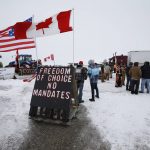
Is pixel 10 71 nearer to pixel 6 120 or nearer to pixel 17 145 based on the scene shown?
pixel 6 120

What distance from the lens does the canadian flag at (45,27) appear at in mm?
8086

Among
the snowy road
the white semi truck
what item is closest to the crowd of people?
the snowy road

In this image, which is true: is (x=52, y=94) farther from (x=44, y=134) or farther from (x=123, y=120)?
(x=123, y=120)

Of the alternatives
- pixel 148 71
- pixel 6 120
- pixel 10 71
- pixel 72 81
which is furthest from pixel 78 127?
pixel 10 71

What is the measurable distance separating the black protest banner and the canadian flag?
7.00 ft

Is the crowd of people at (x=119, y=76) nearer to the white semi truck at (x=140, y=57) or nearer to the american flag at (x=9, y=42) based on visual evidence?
the american flag at (x=9, y=42)

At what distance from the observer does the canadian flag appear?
8086mm

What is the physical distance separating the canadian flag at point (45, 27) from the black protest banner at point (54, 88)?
213cm

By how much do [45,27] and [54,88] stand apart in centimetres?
311

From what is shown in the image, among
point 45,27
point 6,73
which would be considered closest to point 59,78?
point 45,27

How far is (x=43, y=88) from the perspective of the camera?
685 cm

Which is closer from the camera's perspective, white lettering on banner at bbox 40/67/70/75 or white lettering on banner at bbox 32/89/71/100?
white lettering on banner at bbox 32/89/71/100

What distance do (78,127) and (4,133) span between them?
2219mm

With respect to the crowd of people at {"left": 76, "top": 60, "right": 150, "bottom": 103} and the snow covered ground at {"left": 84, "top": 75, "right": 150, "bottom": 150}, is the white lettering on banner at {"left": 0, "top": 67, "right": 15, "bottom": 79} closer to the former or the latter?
the crowd of people at {"left": 76, "top": 60, "right": 150, "bottom": 103}
